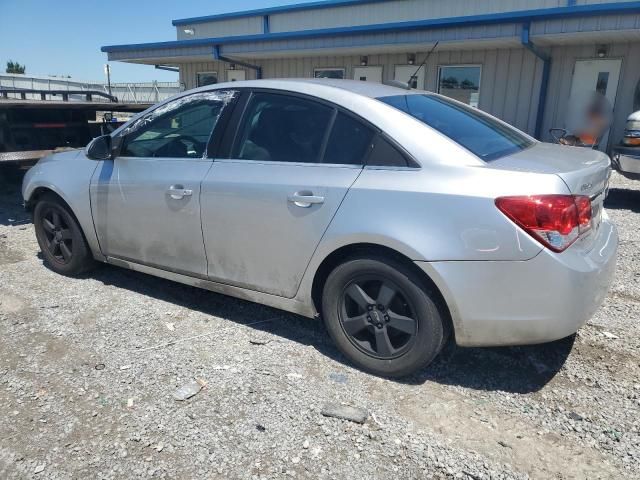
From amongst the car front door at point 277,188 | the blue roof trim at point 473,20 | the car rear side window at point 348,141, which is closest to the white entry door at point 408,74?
the blue roof trim at point 473,20

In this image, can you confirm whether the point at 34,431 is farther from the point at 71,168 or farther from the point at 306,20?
the point at 306,20

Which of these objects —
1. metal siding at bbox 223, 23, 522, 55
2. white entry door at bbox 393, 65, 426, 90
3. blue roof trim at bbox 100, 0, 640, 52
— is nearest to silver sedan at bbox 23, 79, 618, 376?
blue roof trim at bbox 100, 0, 640, 52

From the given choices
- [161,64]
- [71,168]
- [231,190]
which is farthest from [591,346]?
[161,64]

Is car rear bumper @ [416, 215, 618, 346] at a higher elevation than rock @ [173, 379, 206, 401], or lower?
higher

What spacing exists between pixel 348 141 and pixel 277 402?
1521 millimetres

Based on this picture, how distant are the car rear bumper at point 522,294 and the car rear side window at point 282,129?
1036mm

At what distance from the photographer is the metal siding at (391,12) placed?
14773 mm

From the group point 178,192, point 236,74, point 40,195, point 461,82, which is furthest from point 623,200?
point 236,74

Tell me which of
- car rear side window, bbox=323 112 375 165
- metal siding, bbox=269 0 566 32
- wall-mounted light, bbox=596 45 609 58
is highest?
metal siding, bbox=269 0 566 32

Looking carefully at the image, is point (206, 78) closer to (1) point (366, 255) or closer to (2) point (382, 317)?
(1) point (366, 255)

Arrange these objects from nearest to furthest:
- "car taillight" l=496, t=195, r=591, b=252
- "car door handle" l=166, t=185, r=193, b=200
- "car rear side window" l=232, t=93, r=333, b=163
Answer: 1. "car taillight" l=496, t=195, r=591, b=252
2. "car rear side window" l=232, t=93, r=333, b=163
3. "car door handle" l=166, t=185, r=193, b=200

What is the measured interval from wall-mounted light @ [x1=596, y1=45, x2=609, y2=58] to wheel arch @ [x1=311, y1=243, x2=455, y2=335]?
33.9 feet

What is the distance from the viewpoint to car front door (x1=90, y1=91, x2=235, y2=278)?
11.6 ft

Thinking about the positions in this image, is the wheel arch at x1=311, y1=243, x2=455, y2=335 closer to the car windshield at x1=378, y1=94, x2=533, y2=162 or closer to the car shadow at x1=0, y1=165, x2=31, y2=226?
the car windshield at x1=378, y1=94, x2=533, y2=162
